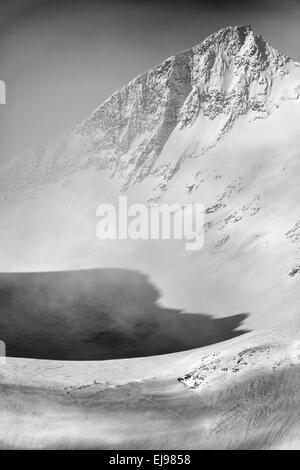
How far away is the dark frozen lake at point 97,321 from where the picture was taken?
81.4 m

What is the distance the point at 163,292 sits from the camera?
127 m

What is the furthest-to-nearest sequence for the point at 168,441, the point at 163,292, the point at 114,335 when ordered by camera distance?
the point at 163,292
the point at 114,335
the point at 168,441

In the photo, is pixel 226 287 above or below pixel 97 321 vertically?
above

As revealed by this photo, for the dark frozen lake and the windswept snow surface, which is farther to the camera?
the dark frozen lake

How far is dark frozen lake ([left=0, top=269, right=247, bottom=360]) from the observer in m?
81.4

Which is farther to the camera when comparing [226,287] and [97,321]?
[226,287]

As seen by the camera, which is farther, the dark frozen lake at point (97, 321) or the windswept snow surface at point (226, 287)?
the dark frozen lake at point (97, 321)

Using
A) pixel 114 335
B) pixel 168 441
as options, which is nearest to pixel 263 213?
pixel 114 335

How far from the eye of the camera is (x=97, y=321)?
101312 mm

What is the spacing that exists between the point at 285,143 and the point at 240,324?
108m

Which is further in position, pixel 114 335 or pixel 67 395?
pixel 114 335

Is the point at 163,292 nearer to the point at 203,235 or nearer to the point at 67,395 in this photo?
the point at 203,235

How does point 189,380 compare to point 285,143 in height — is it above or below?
below

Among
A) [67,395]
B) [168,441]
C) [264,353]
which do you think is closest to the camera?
[168,441]
